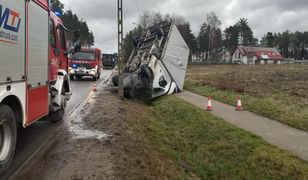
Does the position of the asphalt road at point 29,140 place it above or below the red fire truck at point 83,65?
below

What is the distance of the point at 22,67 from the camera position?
636cm

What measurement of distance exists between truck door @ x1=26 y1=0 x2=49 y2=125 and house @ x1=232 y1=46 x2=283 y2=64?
4679 inches

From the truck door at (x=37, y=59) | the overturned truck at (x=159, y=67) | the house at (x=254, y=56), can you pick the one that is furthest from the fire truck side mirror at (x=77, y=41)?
the house at (x=254, y=56)

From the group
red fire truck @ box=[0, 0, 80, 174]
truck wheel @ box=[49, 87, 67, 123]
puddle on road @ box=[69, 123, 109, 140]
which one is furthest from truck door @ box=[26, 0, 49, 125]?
truck wheel @ box=[49, 87, 67, 123]

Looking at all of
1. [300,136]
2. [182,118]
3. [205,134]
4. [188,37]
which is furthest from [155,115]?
[188,37]

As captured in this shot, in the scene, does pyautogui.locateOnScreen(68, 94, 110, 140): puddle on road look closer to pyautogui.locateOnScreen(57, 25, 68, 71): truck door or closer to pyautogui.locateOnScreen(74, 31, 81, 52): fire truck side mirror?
pyautogui.locateOnScreen(57, 25, 68, 71): truck door

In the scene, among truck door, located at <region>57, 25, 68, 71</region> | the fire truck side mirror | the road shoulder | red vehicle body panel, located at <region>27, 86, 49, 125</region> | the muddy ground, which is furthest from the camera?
truck door, located at <region>57, 25, 68, 71</region>

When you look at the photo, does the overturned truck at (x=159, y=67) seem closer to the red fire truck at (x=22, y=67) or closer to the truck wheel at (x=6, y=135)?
the red fire truck at (x=22, y=67)

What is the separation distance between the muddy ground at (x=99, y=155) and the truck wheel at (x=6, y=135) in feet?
0.95

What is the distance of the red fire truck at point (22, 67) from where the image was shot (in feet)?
18.3

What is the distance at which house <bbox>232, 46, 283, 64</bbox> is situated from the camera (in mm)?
123875

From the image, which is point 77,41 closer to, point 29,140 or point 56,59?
point 56,59

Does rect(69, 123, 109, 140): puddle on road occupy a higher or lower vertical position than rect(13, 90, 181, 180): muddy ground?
higher

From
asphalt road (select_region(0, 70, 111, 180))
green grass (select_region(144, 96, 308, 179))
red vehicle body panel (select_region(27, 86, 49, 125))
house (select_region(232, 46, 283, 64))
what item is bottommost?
green grass (select_region(144, 96, 308, 179))
